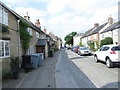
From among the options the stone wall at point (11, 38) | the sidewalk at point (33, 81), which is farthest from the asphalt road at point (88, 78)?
the stone wall at point (11, 38)

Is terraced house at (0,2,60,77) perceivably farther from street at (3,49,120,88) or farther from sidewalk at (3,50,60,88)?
street at (3,49,120,88)

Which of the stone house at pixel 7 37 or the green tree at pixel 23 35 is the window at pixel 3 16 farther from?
the green tree at pixel 23 35

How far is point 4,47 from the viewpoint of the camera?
27.1 ft

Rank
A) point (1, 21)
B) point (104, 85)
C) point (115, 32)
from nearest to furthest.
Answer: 1. point (104, 85)
2. point (1, 21)
3. point (115, 32)

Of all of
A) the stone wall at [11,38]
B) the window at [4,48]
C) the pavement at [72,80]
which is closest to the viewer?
the pavement at [72,80]

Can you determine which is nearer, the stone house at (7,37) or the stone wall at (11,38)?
the stone house at (7,37)

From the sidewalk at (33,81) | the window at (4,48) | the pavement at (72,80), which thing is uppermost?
the window at (4,48)

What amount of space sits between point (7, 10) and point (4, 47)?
303 cm

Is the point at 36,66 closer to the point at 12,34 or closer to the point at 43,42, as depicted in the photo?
the point at 12,34

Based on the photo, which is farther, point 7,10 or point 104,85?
point 7,10

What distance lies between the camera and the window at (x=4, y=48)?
800cm

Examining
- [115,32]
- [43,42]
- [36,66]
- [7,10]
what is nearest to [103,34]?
[115,32]

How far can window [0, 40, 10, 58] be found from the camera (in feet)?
26.2

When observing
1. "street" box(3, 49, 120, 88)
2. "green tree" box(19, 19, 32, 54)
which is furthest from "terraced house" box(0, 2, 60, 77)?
"street" box(3, 49, 120, 88)
